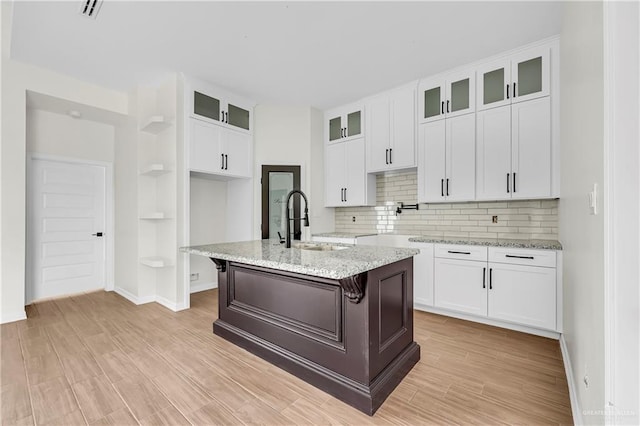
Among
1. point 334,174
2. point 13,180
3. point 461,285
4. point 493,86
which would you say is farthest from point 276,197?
point 493,86

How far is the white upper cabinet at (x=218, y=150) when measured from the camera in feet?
12.3

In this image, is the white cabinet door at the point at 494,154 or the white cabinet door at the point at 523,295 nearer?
the white cabinet door at the point at 523,295

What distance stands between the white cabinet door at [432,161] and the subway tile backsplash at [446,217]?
38 centimetres

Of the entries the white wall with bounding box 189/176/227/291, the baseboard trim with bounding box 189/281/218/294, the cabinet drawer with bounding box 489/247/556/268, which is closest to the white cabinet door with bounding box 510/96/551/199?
the cabinet drawer with bounding box 489/247/556/268

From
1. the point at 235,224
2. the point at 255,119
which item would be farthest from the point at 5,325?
the point at 255,119

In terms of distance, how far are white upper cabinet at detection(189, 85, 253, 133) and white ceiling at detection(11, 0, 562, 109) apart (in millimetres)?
254

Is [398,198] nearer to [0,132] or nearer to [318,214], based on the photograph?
[318,214]

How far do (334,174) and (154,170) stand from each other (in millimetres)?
2552

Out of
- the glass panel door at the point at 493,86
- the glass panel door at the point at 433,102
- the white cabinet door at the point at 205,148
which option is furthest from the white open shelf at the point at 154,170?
the glass panel door at the point at 493,86

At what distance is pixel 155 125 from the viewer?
3.78 m

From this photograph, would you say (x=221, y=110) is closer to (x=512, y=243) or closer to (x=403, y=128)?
(x=403, y=128)

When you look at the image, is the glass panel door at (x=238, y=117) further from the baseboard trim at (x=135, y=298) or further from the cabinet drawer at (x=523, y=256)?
the cabinet drawer at (x=523, y=256)
